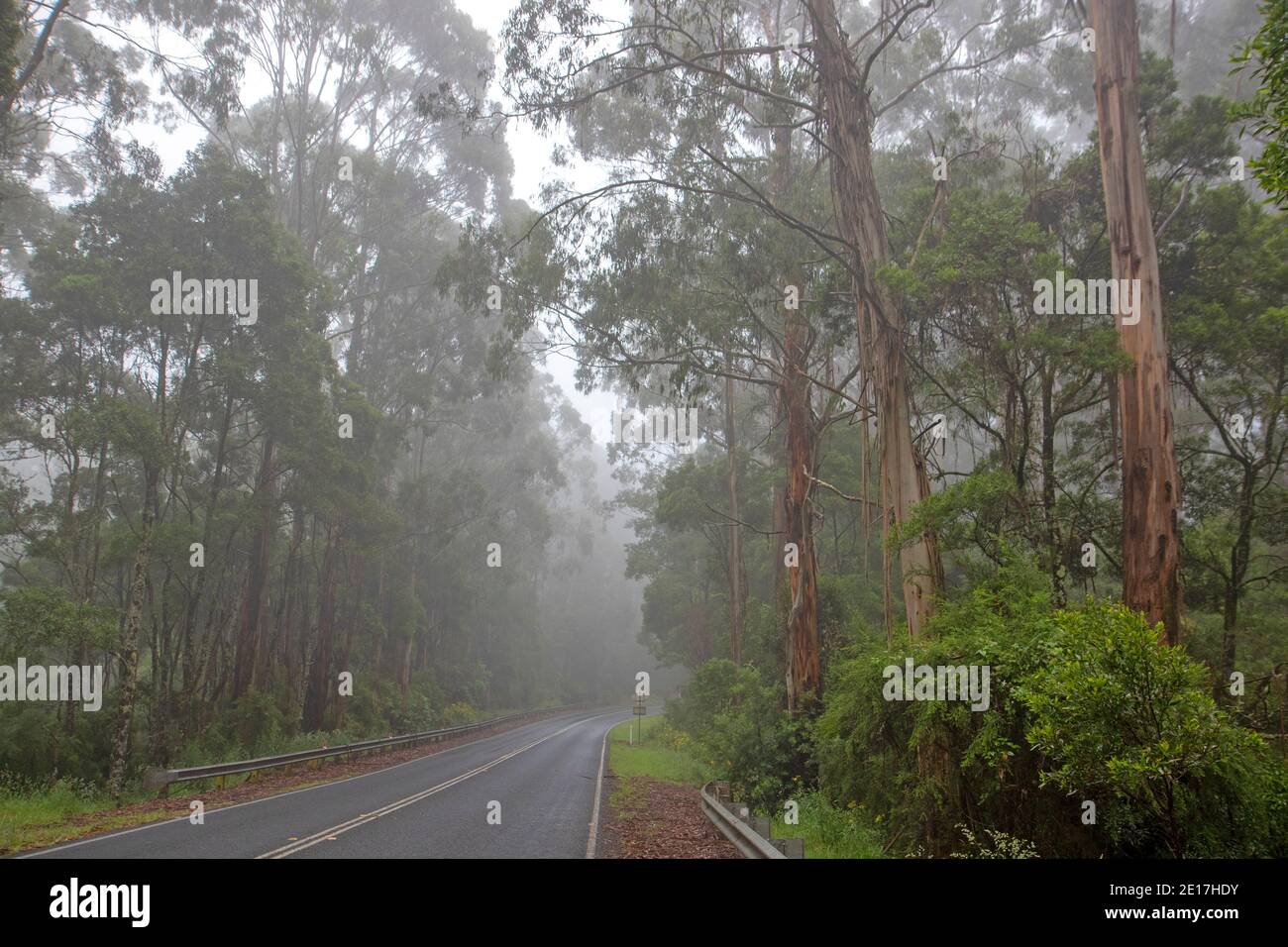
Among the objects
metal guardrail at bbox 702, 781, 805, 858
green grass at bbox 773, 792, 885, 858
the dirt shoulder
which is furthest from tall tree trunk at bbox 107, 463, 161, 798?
green grass at bbox 773, 792, 885, 858

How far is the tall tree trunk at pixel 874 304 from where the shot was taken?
10.6m

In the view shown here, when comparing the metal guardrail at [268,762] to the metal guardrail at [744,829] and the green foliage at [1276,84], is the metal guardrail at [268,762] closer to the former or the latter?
the metal guardrail at [744,829]

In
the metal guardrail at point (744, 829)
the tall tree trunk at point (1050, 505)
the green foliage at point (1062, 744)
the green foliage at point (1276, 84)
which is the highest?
the green foliage at point (1276, 84)

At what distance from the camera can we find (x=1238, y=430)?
13859 mm

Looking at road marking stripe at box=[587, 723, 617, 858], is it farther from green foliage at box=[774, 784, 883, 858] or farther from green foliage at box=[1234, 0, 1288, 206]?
green foliage at box=[1234, 0, 1288, 206]

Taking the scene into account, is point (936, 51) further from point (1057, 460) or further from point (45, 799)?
point (45, 799)

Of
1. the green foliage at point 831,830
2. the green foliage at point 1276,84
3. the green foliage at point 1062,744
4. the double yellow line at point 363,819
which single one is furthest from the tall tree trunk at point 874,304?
the double yellow line at point 363,819

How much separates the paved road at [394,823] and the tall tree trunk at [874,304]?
226 inches

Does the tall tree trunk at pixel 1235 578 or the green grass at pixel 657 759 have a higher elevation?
the tall tree trunk at pixel 1235 578

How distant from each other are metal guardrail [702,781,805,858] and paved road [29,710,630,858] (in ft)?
5.73

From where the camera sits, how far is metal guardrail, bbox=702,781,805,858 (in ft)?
21.9

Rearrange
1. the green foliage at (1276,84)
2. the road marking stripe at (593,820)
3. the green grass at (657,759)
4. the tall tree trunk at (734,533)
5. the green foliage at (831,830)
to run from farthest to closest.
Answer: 1. the tall tree trunk at (734,533)
2. the green grass at (657,759)
3. the green foliage at (831,830)
4. the road marking stripe at (593,820)
5. the green foliage at (1276,84)
